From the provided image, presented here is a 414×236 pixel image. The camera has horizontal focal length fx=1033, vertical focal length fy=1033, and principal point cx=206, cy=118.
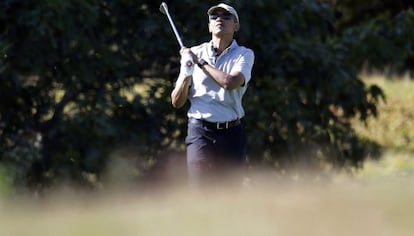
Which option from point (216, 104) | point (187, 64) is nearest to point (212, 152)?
point (216, 104)

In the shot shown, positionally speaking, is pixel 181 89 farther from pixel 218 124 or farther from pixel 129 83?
pixel 129 83

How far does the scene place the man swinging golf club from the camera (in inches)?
264

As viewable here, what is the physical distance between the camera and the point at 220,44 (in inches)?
267

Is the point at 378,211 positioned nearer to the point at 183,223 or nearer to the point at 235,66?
the point at 183,223

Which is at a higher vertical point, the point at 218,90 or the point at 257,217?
the point at 218,90

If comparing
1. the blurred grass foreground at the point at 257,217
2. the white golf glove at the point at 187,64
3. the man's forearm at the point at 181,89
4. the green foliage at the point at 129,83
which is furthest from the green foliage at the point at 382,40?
the blurred grass foreground at the point at 257,217

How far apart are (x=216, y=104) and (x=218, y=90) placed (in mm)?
98

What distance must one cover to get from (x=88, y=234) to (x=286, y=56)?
→ 714 centimetres

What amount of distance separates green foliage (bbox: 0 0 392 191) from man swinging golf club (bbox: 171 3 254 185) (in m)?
3.13

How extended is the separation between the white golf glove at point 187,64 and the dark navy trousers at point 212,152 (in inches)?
16.0

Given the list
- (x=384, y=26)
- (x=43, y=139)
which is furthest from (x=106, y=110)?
(x=384, y=26)

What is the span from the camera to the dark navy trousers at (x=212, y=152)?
6.75m

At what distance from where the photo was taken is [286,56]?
10828 mm

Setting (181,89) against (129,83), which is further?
(129,83)
